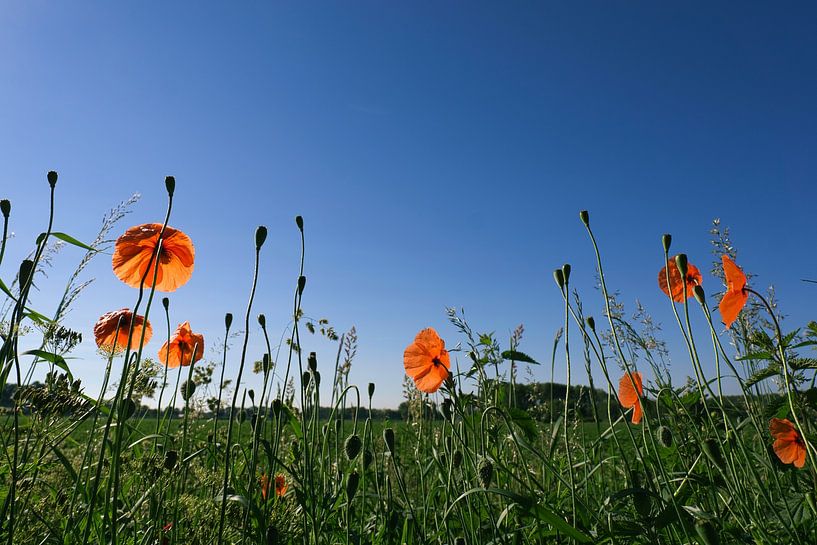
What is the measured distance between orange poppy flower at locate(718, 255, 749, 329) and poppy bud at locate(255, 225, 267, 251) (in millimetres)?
1484

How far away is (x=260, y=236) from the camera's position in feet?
4.80

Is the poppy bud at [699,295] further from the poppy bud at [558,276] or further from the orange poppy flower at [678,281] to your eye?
the orange poppy flower at [678,281]

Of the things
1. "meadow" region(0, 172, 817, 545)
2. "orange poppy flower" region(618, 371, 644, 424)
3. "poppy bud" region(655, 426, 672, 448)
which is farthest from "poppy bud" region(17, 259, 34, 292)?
"orange poppy flower" region(618, 371, 644, 424)

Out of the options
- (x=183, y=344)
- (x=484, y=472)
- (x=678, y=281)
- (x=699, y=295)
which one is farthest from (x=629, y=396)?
(x=183, y=344)

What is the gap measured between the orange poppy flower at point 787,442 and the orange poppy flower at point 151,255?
2.10 metres

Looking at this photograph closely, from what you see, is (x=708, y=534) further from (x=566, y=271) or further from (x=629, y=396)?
(x=629, y=396)

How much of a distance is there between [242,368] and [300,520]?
3.06 feet

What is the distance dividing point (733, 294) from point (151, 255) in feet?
6.46

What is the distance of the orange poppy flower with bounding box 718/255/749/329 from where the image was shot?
5.95ft

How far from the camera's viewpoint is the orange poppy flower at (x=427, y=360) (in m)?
2.31

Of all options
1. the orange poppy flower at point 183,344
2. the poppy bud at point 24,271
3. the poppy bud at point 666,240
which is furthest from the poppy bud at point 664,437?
the poppy bud at point 24,271

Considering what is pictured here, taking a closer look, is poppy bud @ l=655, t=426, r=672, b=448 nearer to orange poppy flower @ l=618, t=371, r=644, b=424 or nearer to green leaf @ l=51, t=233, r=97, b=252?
orange poppy flower @ l=618, t=371, r=644, b=424

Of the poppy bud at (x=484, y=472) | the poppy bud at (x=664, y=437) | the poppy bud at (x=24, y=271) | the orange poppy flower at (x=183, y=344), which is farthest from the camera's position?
the orange poppy flower at (x=183, y=344)

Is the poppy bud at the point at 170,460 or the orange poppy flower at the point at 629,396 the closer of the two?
the poppy bud at the point at 170,460
